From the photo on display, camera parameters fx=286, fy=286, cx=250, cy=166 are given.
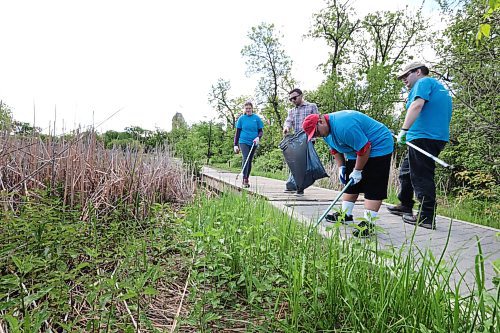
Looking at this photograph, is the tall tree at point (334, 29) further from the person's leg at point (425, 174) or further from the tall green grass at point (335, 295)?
the tall green grass at point (335, 295)

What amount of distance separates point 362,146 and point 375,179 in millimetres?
401

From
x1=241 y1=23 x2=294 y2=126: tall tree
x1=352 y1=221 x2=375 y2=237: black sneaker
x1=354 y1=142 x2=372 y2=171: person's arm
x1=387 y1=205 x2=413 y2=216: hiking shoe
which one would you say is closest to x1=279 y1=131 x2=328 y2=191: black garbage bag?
x1=387 y1=205 x2=413 y2=216: hiking shoe

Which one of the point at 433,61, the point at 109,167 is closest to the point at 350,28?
the point at 433,61

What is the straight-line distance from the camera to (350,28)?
58.4 ft

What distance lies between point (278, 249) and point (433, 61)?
3.46 meters

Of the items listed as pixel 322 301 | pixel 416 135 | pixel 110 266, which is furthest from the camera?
pixel 416 135

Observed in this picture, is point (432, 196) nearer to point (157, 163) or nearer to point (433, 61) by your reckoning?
point (433, 61)

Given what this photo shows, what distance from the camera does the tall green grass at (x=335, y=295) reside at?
1.01 meters

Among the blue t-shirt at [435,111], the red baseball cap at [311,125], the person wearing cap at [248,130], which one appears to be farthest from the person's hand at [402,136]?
the person wearing cap at [248,130]

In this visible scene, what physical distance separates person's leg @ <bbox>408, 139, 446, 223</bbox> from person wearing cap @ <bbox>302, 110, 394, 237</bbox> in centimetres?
32

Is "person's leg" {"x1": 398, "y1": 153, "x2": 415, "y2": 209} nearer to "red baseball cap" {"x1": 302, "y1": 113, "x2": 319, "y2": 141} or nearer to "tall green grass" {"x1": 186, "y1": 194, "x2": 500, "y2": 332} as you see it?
"red baseball cap" {"x1": 302, "y1": 113, "x2": 319, "y2": 141}

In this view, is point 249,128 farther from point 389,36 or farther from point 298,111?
point 389,36

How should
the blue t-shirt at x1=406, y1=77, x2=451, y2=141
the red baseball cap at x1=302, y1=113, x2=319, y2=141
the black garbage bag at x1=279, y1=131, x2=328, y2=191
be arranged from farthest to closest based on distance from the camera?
the black garbage bag at x1=279, y1=131, x2=328, y2=191, the blue t-shirt at x1=406, y1=77, x2=451, y2=141, the red baseball cap at x1=302, y1=113, x2=319, y2=141

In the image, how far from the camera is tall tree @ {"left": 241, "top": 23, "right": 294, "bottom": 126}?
2103 cm
